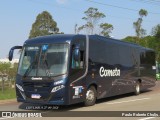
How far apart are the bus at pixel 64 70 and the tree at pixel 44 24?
135ft

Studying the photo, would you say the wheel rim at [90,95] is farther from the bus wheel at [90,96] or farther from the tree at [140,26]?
the tree at [140,26]

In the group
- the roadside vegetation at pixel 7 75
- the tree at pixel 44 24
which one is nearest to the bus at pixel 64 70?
the roadside vegetation at pixel 7 75

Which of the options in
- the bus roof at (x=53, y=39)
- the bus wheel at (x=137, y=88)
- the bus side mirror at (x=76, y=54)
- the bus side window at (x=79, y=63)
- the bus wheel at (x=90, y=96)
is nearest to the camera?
the bus side mirror at (x=76, y=54)

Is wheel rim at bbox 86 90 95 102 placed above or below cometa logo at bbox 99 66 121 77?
below

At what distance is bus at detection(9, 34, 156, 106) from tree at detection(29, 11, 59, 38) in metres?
41.1

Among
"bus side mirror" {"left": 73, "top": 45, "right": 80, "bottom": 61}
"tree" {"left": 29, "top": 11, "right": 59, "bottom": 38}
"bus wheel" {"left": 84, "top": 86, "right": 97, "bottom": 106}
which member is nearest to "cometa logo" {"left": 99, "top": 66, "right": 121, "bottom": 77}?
"bus wheel" {"left": 84, "top": 86, "right": 97, "bottom": 106}

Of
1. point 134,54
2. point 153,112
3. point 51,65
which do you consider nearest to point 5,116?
point 51,65

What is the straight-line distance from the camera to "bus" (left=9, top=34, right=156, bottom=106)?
14.9 metres

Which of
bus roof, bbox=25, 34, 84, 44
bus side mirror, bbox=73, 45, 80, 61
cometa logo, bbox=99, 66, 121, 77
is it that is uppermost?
bus roof, bbox=25, 34, 84, 44

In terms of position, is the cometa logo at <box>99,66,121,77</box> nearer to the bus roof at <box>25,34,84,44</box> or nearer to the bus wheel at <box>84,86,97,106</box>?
the bus wheel at <box>84,86,97,106</box>

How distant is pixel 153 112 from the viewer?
1423 centimetres

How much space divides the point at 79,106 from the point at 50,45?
310 centimetres

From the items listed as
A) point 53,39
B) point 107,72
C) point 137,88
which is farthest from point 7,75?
point 53,39

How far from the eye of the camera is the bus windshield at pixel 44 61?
592 inches
